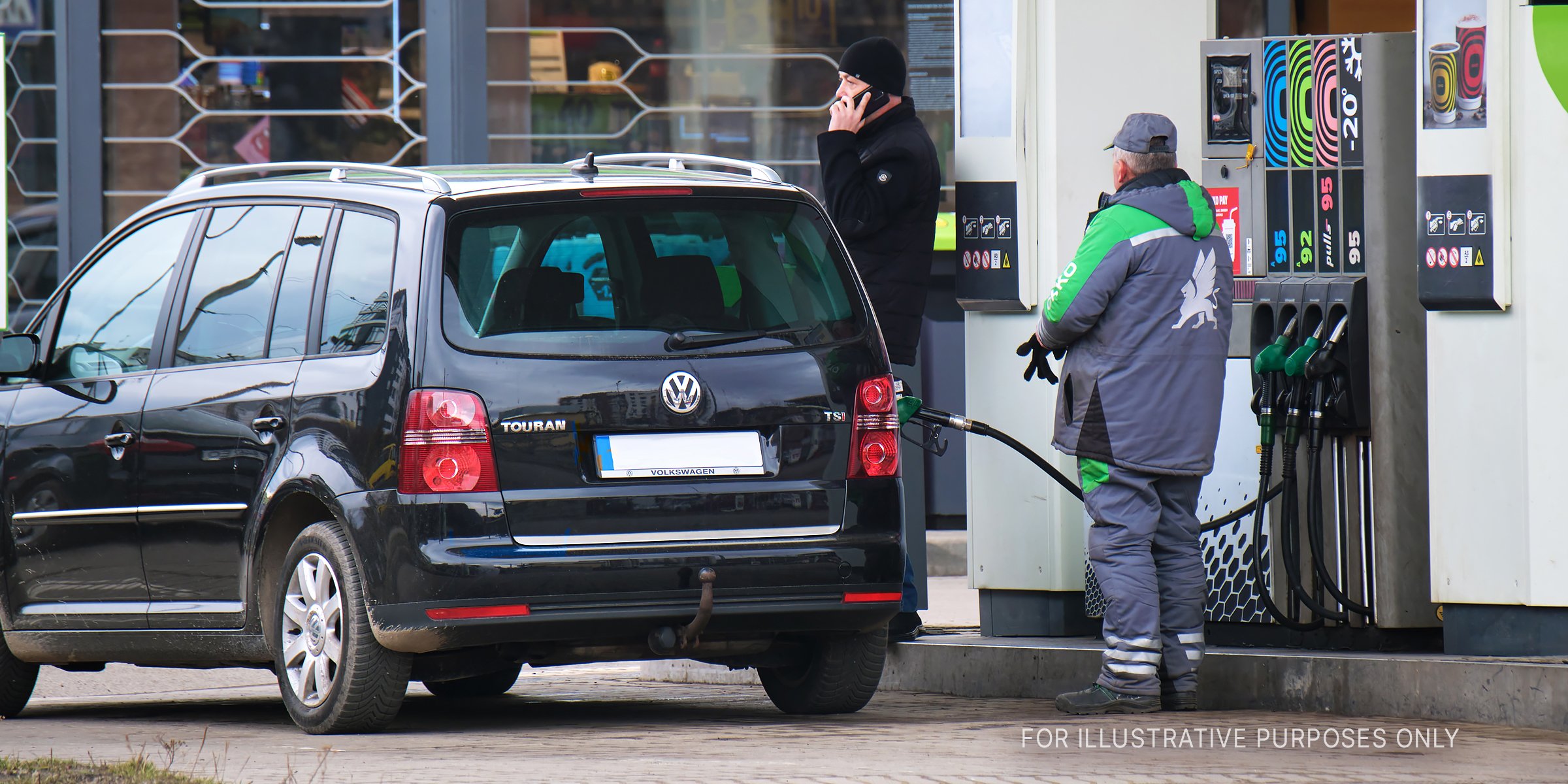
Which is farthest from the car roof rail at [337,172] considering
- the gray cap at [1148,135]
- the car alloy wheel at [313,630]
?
the gray cap at [1148,135]

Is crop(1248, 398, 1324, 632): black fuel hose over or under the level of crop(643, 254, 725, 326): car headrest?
under

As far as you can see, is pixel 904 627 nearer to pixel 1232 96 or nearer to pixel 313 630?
pixel 1232 96

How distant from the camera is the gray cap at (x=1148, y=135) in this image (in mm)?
6992

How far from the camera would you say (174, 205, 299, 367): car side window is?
22.6 feet

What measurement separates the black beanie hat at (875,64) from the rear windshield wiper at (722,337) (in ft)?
6.17

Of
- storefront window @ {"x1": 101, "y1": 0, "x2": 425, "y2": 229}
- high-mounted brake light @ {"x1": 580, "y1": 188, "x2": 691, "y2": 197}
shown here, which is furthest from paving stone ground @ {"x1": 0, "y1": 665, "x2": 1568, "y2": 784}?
storefront window @ {"x1": 101, "y1": 0, "x2": 425, "y2": 229}

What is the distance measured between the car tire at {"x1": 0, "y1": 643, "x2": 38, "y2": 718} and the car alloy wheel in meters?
1.56

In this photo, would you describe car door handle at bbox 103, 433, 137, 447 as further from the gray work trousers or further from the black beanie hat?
the gray work trousers

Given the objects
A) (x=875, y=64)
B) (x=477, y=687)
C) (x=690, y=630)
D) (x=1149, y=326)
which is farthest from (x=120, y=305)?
(x=1149, y=326)

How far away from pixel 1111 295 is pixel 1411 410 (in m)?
1.17

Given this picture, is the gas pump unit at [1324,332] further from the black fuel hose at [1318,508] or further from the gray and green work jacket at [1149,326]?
the gray and green work jacket at [1149,326]

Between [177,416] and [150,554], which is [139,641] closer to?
[150,554]

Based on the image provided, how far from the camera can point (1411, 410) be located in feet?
24.2

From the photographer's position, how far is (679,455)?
6.30 m
